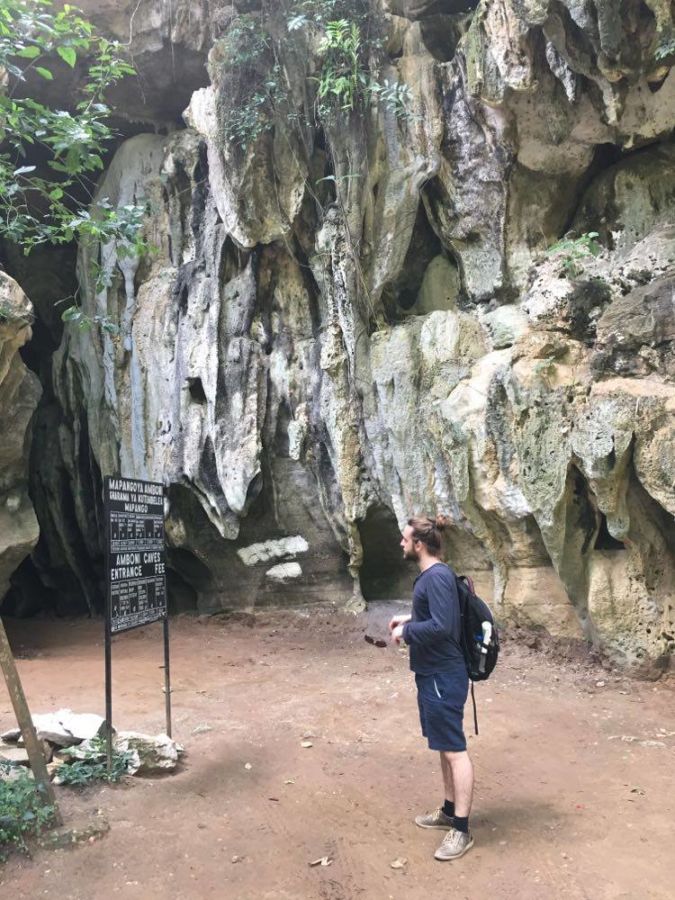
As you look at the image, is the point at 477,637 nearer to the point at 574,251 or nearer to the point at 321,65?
the point at 574,251

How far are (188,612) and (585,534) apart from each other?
8658 mm

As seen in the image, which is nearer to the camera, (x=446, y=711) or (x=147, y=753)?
(x=446, y=711)

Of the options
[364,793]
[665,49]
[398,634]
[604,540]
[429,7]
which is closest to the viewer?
[398,634]

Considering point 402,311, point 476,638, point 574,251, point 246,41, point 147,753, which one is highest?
point 246,41

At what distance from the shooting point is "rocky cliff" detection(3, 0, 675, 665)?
25.1 feet

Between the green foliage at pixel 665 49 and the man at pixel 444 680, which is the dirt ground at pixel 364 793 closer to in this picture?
the man at pixel 444 680

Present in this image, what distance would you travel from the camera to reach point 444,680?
3.81 m

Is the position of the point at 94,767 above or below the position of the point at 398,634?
below

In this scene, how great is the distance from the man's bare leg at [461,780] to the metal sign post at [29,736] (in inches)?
95.5

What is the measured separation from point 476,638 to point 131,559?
2972mm

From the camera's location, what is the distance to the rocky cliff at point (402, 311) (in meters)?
7.66

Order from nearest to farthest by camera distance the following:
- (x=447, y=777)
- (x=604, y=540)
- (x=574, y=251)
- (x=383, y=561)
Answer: (x=447, y=777) < (x=604, y=540) < (x=574, y=251) < (x=383, y=561)

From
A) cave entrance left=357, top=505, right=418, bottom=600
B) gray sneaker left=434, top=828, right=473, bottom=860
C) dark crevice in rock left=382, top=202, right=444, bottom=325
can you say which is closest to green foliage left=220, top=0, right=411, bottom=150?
dark crevice in rock left=382, top=202, right=444, bottom=325

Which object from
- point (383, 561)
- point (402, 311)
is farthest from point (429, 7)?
point (383, 561)
